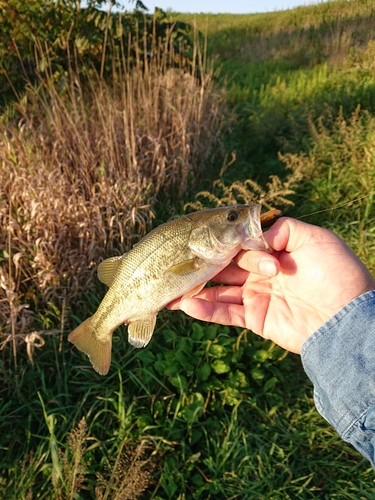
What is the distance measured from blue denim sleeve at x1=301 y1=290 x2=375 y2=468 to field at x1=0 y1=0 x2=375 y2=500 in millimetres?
662

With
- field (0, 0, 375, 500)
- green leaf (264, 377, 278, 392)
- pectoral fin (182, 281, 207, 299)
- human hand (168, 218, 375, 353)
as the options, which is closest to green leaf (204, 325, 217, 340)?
field (0, 0, 375, 500)

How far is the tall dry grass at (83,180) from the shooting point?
3.40 m

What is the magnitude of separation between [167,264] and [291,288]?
73 centimetres

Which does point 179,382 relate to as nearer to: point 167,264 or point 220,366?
point 220,366

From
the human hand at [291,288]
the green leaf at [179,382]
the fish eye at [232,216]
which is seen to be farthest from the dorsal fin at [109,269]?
the green leaf at [179,382]

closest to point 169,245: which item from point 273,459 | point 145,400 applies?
point 145,400

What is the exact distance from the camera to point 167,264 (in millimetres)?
2072

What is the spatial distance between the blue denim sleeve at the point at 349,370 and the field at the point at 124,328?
66 centimetres

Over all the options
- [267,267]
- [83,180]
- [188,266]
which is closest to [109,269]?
[188,266]

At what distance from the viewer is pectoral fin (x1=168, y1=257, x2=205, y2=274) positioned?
6.70 ft

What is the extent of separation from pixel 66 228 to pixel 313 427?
258 centimetres

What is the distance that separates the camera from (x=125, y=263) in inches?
84.1

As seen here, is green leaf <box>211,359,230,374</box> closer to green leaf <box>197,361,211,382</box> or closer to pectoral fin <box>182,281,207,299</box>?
green leaf <box>197,361,211,382</box>

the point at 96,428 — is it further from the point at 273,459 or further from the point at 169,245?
the point at 169,245
